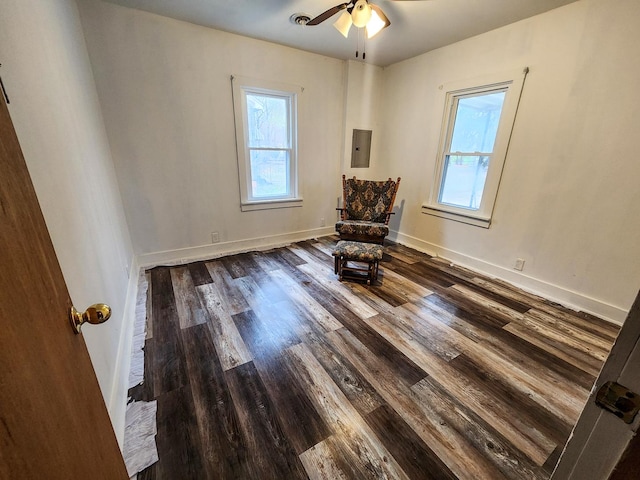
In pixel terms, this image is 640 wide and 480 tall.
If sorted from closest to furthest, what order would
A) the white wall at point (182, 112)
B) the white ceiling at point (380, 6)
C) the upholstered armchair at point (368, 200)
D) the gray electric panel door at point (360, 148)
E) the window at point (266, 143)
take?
the white ceiling at point (380, 6) → the white wall at point (182, 112) → the window at point (266, 143) → the upholstered armchair at point (368, 200) → the gray electric panel door at point (360, 148)

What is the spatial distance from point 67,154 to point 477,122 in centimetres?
360

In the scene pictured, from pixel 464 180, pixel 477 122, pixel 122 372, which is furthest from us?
pixel 464 180

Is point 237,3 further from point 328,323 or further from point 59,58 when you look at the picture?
point 328,323

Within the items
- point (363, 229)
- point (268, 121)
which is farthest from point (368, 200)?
point (268, 121)

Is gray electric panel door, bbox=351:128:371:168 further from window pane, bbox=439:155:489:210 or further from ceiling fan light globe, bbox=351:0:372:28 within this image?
ceiling fan light globe, bbox=351:0:372:28

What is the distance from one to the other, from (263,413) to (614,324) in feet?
9.51

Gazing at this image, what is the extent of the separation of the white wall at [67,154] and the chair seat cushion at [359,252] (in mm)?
1899

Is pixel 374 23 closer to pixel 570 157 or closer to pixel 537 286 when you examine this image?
pixel 570 157

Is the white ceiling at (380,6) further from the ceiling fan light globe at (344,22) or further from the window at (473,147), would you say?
the window at (473,147)

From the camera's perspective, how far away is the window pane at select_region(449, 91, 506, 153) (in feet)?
9.20

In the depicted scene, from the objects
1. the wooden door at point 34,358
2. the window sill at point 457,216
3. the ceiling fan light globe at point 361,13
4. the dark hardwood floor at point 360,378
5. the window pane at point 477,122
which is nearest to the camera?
the wooden door at point 34,358

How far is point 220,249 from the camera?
3.41m

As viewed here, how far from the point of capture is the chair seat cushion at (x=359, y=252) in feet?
8.64

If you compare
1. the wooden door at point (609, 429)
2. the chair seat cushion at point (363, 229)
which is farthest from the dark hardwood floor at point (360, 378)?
the wooden door at point (609, 429)
